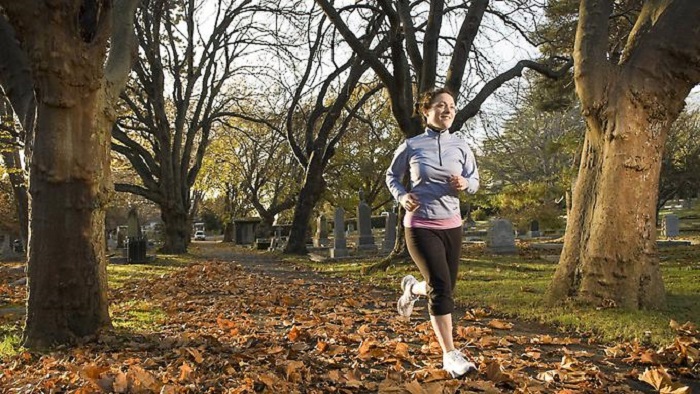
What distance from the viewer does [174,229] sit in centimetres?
2306

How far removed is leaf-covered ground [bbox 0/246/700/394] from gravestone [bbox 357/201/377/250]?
1470 centimetres

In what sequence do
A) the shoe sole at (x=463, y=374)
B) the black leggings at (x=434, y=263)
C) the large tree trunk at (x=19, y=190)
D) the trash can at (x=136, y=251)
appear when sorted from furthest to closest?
the large tree trunk at (x=19, y=190) < the trash can at (x=136, y=251) < the black leggings at (x=434, y=263) < the shoe sole at (x=463, y=374)

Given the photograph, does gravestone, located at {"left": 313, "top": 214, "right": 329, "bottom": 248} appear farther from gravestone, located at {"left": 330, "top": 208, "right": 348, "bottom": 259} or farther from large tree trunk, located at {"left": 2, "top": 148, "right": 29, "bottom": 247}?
large tree trunk, located at {"left": 2, "top": 148, "right": 29, "bottom": 247}

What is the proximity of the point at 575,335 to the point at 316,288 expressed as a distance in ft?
17.0

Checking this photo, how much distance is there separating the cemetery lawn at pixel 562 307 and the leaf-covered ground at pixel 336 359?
0.27 metres

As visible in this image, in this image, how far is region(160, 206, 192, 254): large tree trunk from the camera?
22.3 metres

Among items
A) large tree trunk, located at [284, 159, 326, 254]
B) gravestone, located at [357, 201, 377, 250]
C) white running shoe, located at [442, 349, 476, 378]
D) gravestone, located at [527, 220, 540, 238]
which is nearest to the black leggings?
white running shoe, located at [442, 349, 476, 378]

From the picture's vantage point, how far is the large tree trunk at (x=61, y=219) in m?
4.80

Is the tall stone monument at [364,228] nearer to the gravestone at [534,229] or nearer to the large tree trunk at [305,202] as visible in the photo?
the large tree trunk at [305,202]

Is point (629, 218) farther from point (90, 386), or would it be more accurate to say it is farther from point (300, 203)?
point (300, 203)

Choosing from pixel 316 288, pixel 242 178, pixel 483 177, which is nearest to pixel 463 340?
pixel 316 288

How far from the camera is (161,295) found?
9227 millimetres

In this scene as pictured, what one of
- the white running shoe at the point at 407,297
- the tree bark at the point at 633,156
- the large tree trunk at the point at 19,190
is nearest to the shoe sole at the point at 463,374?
the white running shoe at the point at 407,297

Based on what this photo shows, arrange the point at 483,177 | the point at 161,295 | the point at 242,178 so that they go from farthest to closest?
the point at 483,177 → the point at 242,178 → the point at 161,295
